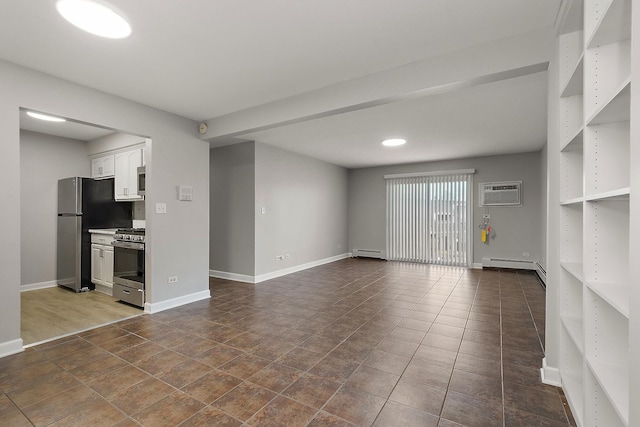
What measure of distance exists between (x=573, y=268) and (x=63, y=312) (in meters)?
5.24

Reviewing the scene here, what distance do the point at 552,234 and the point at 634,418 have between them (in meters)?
1.51

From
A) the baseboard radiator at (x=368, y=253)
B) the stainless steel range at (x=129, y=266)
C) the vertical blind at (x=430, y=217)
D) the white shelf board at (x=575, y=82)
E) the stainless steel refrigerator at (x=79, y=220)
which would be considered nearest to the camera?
the white shelf board at (x=575, y=82)

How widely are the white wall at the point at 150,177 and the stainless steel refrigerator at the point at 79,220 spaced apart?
1.38m

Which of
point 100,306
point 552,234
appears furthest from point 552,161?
point 100,306

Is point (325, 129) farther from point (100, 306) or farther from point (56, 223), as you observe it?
point (56, 223)

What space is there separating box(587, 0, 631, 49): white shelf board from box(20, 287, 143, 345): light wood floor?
4.74m

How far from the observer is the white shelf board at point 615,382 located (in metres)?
1.14

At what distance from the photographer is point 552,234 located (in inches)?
87.2

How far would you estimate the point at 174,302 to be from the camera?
404 centimetres

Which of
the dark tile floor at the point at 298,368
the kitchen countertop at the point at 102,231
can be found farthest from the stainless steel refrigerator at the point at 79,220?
the dark tile floor at the point at 298,368

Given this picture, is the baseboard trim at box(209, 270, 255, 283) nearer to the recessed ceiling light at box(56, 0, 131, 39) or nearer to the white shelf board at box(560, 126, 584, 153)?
the recessed ceiling light at box(56, 0, 131, 39)

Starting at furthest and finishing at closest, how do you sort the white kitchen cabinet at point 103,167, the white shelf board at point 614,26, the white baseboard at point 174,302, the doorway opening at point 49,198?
1. the white kitchen cabinet at point 103,167
2. the doorway opening at point 49,198
3. the white baseboard at point 174,302
4. the white shelf board at point 614,26

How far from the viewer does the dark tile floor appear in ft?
6.13

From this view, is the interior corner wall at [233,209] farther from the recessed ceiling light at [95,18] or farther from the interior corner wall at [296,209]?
the recessed ceiling light at [95,18]
